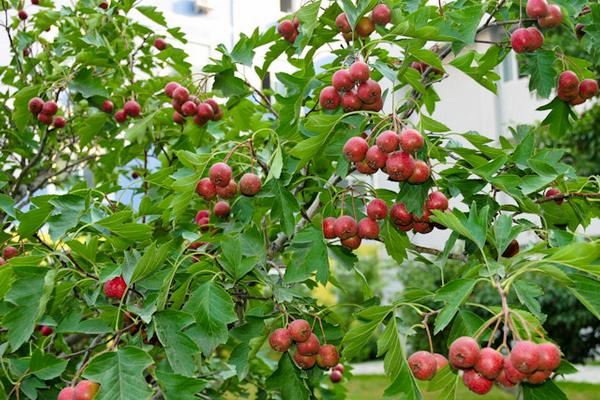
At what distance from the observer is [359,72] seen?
1.65m

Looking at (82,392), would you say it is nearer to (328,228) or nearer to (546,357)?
(328,228)

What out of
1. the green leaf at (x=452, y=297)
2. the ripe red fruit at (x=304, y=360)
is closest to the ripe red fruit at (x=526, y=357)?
the green leaf at (x=452, y=297)

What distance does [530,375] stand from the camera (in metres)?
1.16

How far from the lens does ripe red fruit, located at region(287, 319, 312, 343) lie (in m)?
1.68

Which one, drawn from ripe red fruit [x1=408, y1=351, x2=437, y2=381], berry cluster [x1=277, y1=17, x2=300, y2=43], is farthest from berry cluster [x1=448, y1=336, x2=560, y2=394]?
berry cluster [x1=277, y1=17, x2=300, y2=43]

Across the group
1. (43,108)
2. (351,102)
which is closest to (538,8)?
(351,102)

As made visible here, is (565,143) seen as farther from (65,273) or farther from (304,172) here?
(65,273)

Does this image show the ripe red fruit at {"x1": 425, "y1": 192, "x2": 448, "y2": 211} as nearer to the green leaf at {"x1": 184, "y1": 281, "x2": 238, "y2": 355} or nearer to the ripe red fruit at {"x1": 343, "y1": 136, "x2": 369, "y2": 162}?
the ripe red fruit at {"x1": 343, "y1": 136, "x2": 369, "y2": 162}

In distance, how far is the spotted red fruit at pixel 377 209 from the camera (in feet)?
5.71

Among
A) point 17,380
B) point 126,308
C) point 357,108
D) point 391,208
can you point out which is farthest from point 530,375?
point 17,380

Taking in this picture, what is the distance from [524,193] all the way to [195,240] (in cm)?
77

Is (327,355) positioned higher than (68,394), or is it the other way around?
(68,394)

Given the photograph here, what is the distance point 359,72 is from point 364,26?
24cm

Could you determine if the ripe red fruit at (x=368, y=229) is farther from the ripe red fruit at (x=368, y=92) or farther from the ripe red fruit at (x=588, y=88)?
the ripe red fruit at (x=588, y=88)
